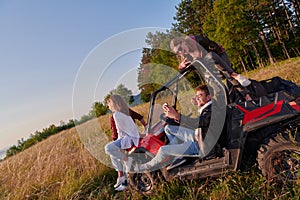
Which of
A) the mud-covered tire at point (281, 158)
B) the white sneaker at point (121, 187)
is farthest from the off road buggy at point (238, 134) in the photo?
the white sneaker at point (121, 187)

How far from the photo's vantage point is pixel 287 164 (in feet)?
8.59

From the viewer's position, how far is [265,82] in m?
3.18

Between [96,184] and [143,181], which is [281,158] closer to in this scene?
[143,181]

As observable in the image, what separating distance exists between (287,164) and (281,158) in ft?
0.26

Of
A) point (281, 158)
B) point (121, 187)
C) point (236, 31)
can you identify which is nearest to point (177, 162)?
point (121, 187)

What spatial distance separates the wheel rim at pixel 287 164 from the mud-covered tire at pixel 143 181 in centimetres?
145

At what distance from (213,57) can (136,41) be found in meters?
1.09

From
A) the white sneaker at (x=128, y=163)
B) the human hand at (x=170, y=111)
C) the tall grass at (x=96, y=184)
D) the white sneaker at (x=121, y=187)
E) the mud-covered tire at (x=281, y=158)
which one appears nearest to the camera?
the mud-covered tire at (x=281, y=158)

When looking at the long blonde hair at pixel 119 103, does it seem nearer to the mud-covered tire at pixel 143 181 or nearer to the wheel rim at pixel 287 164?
the mud-covered tire at pixel 143 181

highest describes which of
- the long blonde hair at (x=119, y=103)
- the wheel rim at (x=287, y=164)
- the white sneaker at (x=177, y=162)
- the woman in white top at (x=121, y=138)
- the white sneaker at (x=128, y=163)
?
the long blonde hair at (x=119, y=103)

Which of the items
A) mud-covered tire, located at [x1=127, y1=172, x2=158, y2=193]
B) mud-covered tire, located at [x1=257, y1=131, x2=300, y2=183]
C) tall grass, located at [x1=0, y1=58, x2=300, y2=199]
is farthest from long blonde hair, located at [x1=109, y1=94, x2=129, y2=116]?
mud-covered tire, located at [x1=257, y1=131, x2=300, y2=183]

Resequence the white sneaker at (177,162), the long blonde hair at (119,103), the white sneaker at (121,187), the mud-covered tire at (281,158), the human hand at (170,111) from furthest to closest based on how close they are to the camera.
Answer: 1. the long blonde hair at (119,103)
2. the white sneaker at (121,187)
3. the white sneaker at (177,162)
4. the human hand at (170,111)
5. the mud-covered tire at (281,158)

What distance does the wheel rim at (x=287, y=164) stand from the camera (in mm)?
2539

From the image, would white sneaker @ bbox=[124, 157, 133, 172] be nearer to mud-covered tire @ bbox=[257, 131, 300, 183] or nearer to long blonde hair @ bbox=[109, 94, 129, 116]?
long blonde hair @ bbox=[109, 94, 129, 116]
